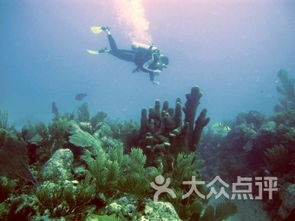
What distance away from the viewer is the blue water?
78000 millimetres

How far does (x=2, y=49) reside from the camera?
118625 millimetres

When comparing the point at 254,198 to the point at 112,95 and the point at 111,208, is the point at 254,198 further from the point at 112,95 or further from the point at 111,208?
the point at 112,95

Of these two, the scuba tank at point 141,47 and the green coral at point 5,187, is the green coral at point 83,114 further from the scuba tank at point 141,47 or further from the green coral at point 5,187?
the green coral at point 5,187

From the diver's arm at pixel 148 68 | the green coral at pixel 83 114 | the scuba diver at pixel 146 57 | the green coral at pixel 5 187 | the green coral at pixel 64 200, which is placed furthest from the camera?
the green coral at pixel 83 114

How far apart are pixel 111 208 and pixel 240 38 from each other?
112 metres

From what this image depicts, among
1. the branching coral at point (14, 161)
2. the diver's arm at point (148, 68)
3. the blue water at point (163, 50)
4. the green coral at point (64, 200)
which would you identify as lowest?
the green coral at point (64, 200)

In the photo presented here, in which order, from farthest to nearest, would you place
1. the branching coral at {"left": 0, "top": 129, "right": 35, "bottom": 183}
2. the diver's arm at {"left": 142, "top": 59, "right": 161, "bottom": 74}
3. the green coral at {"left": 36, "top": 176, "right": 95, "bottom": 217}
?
1. the diver's arm at {"left": 142, "top": 59, "right": 161, "bottom": 74}
2. the branching coral at {"left": 0, "top": 129, "right": 35, "bottom": 183}
3. the green coral at {"left": 36, "top": 176, "right": 95, "bottom": 217}

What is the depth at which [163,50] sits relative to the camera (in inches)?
4584

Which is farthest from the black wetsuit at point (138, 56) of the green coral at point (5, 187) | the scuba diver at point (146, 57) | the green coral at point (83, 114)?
the green coral at point (5, 187)

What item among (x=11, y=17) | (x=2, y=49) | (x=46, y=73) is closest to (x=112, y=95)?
(x=46, y=73)

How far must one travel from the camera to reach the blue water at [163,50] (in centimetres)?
7800

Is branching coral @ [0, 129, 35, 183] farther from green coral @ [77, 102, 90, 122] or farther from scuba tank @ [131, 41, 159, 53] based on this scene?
scuba tank @ [131, 41, 159, 53]

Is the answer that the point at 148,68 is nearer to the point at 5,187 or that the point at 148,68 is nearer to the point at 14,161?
the point at 14,161

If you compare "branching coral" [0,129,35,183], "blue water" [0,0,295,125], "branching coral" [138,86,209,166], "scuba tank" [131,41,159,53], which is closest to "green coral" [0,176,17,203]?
"branching coral" [0,129,35,183]
